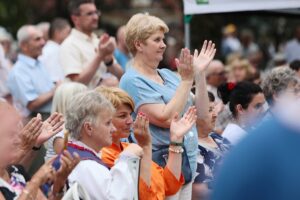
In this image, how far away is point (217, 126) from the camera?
830 cm

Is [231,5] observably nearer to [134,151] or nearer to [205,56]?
[205,56]

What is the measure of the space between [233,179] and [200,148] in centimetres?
438

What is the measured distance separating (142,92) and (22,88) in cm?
361

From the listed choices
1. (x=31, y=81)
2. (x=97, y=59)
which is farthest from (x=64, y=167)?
(x=31, y=81)

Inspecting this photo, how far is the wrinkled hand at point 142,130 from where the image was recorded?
5473mm

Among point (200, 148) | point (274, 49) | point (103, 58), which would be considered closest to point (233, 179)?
point (200, 148)

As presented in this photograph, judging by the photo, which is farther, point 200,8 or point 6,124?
point 200,8

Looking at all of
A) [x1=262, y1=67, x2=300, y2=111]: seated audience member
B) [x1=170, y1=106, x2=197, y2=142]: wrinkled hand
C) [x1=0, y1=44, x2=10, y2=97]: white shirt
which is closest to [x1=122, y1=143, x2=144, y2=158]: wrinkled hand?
[x1=170, y1=106, x2=197, y2=142]: wrinkled hand

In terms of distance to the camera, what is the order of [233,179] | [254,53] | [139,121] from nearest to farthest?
Result: [233,179] → [139,121] → [254,53]

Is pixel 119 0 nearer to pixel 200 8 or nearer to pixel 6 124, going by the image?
pixel 200 8

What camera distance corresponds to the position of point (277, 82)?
302 inches

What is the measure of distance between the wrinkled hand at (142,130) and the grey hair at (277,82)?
239cm

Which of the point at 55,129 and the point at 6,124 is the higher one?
the point at 6,124

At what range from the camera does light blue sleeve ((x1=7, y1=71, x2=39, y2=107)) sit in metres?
9.52
